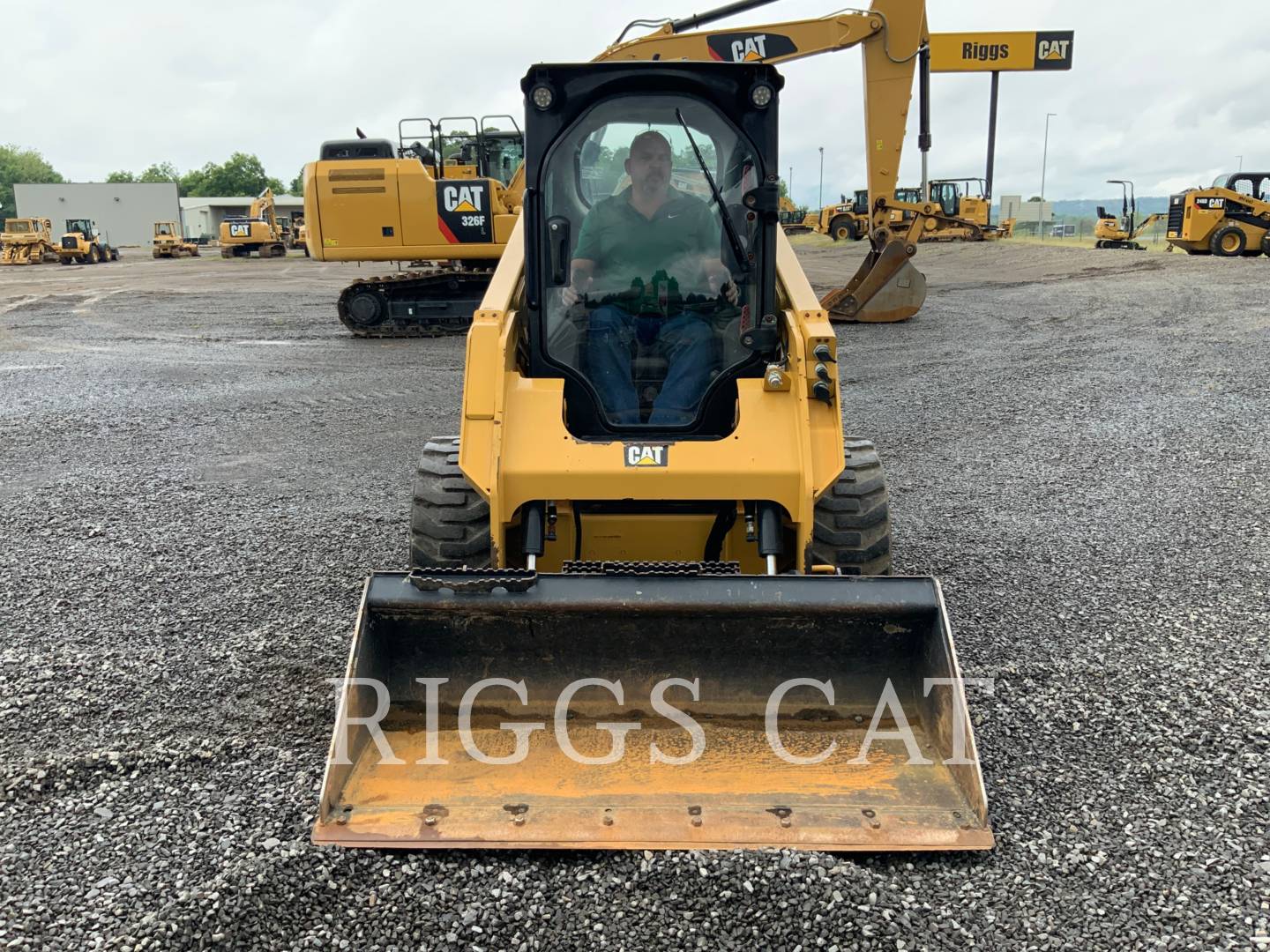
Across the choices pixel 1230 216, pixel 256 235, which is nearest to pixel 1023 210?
pixel 1230 216

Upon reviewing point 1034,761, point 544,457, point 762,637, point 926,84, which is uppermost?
point 926,84

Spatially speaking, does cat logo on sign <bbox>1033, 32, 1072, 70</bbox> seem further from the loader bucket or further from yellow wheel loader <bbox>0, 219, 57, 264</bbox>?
yellow wheel loader <bbox>0, 219, 57, 264</bbox>

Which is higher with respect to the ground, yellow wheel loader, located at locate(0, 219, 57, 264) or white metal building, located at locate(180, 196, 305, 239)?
white metal building, located at locate(180, 196, 305, 239)

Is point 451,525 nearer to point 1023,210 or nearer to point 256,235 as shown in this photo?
point 256,235

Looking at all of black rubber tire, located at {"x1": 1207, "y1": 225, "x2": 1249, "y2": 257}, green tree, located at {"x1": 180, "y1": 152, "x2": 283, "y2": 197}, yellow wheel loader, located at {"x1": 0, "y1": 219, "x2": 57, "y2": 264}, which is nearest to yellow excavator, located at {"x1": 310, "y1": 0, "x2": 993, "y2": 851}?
black rubber tire, located at {"x1": 1207, "y1": 225, "x2": 1249, "y2": 257}

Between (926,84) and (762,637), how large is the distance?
31.8ft

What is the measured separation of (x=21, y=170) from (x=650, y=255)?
124m

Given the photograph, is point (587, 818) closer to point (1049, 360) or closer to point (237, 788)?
point (237, 788)

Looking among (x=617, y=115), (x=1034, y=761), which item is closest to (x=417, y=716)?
(x=1034, y=761)

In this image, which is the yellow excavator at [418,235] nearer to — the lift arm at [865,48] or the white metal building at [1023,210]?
the lift arm at [865,48]

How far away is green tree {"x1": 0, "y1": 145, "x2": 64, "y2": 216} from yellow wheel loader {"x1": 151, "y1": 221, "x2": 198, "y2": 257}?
64112 mm

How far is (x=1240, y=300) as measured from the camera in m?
14.8

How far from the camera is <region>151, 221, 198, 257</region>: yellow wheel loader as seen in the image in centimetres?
4706

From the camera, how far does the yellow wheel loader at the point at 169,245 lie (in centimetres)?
4706
